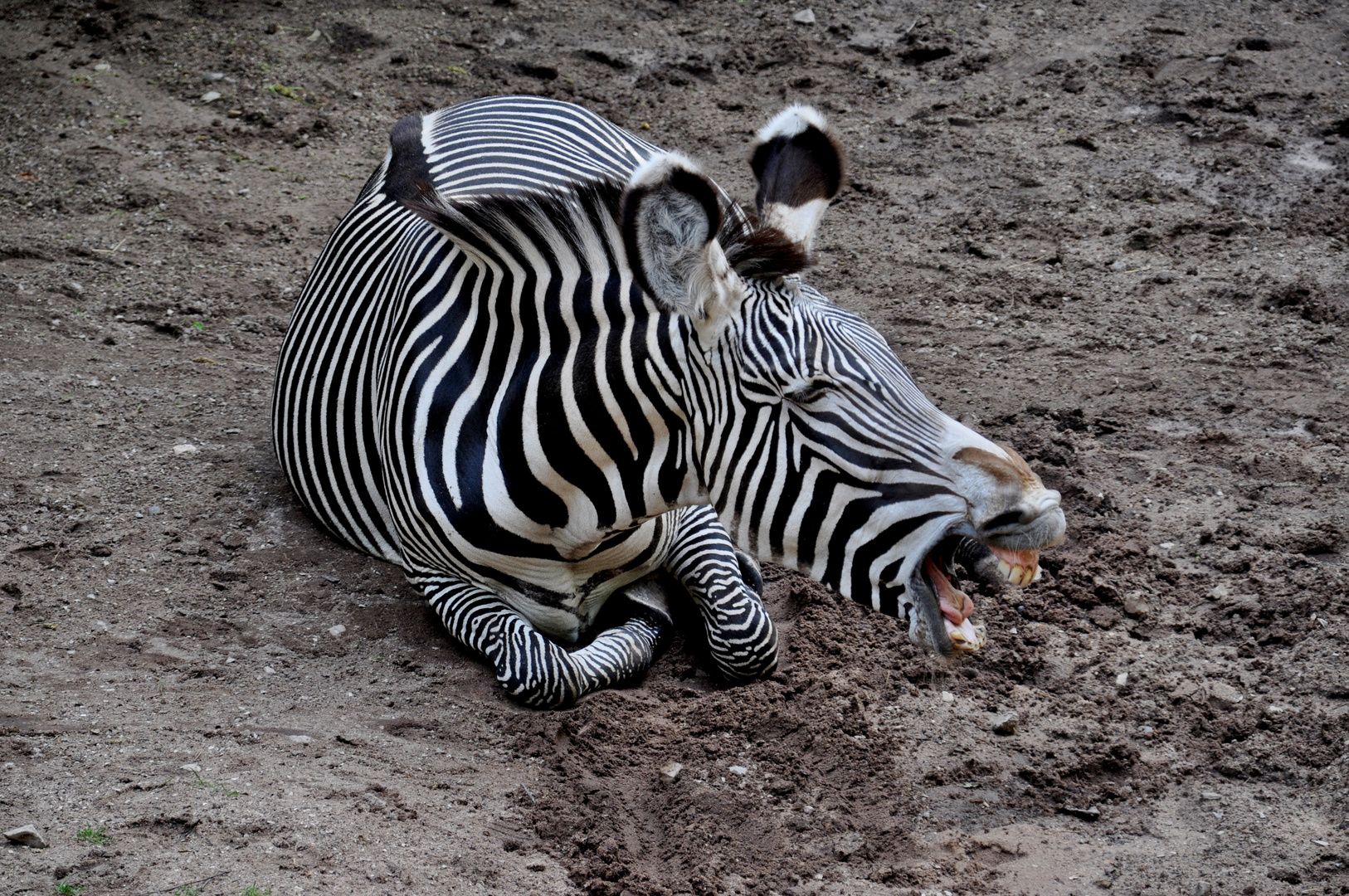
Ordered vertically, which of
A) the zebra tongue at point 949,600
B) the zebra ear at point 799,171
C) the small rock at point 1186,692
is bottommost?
the small rock at point 1186,692

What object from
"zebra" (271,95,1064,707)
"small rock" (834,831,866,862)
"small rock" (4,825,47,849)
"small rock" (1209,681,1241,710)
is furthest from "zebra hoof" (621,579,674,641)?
"small rock" (4,825,47,849)

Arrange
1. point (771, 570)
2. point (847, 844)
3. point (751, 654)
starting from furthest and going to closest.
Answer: point (771, 570) → point (751, 654) → point (847, 844)

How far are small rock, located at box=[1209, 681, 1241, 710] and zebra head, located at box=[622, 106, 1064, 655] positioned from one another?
1.31 meters

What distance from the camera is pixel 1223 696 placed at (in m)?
4.33

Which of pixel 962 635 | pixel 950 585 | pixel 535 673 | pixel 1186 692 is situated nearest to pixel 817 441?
pixel 950 585

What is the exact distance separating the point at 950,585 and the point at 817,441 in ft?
1.79

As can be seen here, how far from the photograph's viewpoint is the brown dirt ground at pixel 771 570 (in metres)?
3.65

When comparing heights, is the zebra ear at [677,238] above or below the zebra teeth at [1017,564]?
above

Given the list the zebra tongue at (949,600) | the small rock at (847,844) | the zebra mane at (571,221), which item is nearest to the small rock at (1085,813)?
the small rock at (847,844)

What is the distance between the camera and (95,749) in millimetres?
3713

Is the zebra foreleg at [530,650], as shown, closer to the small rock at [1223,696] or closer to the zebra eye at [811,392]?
the zebra eye at [811,392]

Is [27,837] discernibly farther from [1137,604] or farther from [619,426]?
[1137,604]

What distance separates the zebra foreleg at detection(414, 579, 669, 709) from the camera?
4312 millimetres

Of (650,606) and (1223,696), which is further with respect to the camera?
(650,606)
